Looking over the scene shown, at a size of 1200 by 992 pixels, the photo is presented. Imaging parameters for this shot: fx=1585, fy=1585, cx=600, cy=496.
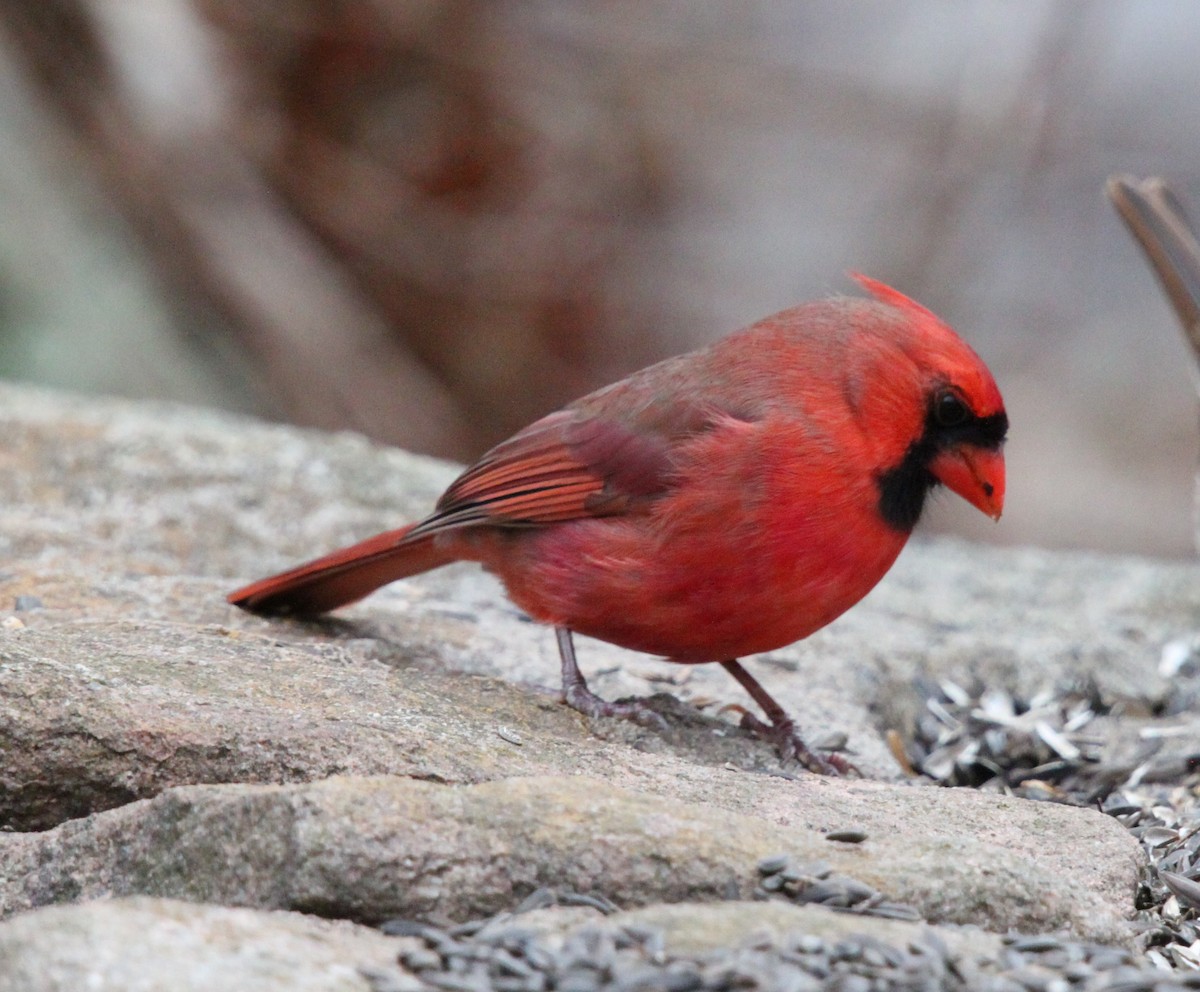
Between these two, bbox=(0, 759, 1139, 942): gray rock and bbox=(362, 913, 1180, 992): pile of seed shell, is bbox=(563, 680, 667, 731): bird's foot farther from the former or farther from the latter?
bbox=(362, 913, 1180, 992): pile of seed shell

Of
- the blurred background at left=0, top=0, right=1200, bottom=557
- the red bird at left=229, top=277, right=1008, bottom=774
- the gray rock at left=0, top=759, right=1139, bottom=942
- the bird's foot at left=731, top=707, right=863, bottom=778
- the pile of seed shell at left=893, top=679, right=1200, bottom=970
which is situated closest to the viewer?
the gray rock at left=0, top=759, right=1139, bottom=942

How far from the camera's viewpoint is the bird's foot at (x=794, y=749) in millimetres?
3736

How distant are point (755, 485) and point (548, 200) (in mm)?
6041

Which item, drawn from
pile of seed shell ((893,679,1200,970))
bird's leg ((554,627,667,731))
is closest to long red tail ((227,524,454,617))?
bird's leg ((554,627,667,731))

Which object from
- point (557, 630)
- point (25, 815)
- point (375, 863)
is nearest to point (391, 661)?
point (557, 630)

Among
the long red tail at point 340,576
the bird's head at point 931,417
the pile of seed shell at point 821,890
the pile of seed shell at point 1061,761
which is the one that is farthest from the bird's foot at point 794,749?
the pile of seed shell at point 821,890

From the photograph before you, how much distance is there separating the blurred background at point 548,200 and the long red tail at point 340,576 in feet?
15.7

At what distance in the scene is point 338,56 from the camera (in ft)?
28.8

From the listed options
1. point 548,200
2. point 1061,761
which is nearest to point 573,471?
point 1061,761

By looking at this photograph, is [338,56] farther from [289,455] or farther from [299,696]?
[299,696]

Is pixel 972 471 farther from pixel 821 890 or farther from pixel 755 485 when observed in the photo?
pixel 821 890

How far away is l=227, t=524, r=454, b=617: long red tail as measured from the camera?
13.3ft

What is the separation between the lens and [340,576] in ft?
13.5

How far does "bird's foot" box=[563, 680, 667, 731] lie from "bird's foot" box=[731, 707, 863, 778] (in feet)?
0.94
